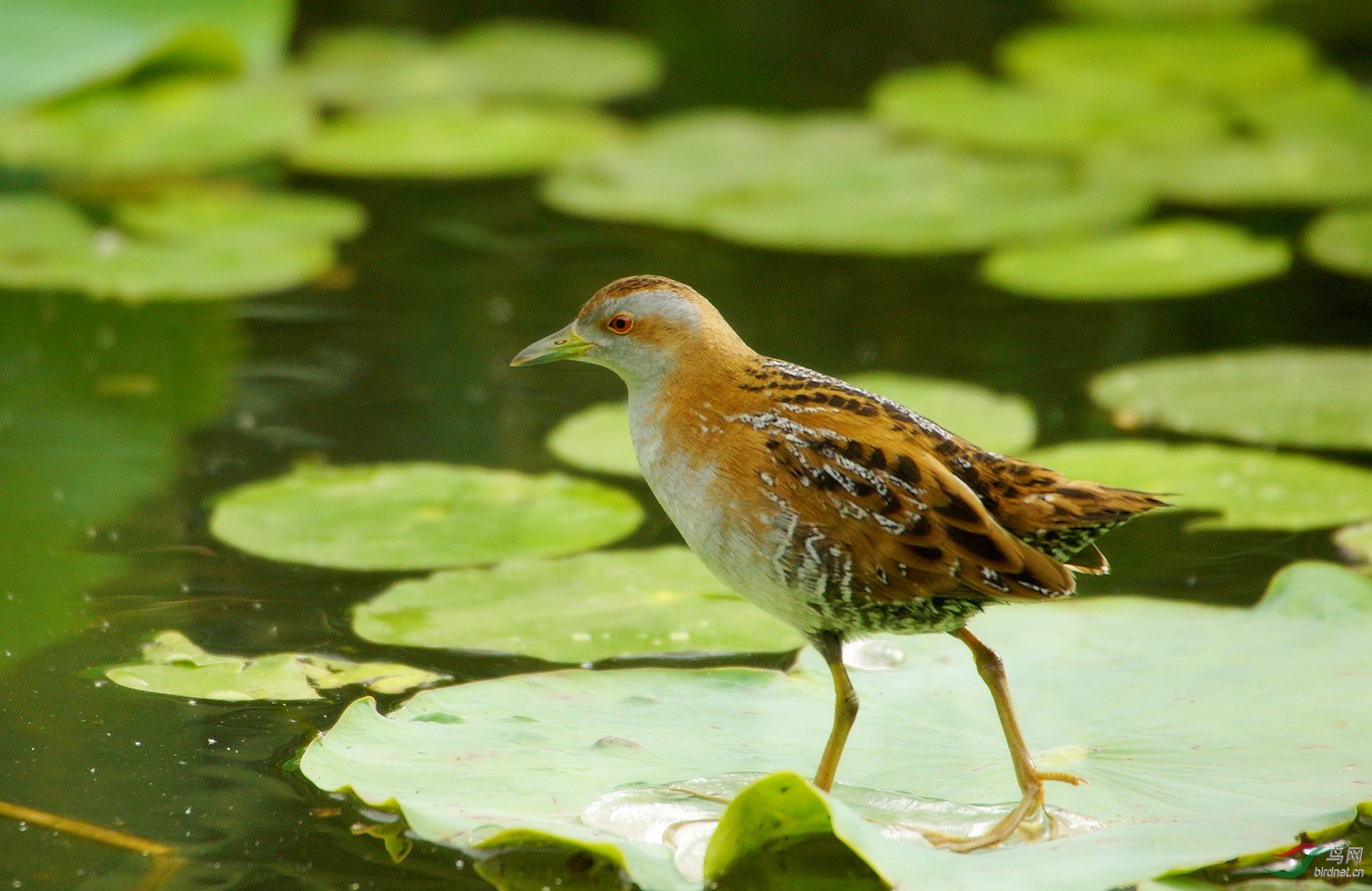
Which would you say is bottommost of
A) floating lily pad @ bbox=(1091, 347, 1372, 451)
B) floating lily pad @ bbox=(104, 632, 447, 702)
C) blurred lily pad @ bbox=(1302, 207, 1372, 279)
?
floating lily pad @ bbox=(104, 632, 447, 702)

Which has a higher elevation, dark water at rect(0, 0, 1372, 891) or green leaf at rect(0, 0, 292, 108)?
green leaf at rect(0, 0, 292, 108)

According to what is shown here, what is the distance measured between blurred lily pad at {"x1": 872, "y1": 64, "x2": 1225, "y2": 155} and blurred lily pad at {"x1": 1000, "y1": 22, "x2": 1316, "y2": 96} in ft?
0.86

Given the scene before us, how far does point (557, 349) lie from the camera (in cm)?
446

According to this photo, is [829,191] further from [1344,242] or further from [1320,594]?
[1320,594]

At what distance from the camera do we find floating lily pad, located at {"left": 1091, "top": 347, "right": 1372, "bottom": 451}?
6.34 metres

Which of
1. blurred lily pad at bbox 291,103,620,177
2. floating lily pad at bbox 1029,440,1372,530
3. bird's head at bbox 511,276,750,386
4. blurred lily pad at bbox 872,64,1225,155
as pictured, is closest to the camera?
bird's head at bbox 511,276,750,386

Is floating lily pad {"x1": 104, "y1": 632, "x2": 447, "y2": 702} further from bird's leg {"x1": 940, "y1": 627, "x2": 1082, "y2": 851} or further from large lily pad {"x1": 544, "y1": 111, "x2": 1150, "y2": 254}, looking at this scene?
large lily pad {"x1": 544, "y1": 111, "x2": 1150, "y2": 254}

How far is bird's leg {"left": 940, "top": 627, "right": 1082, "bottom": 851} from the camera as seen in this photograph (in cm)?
361

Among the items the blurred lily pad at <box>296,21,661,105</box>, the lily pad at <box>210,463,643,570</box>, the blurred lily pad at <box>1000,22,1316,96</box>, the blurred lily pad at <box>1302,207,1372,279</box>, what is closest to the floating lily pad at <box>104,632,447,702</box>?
the lily pad at <box>210,463,643,570</box>

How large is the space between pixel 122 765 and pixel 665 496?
5.00ft

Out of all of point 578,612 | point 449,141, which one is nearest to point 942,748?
point 578,612

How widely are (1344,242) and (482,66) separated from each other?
5.84 metres

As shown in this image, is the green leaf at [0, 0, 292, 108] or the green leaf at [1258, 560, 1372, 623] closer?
the green leaf at [1258, 560, 1372, 623]

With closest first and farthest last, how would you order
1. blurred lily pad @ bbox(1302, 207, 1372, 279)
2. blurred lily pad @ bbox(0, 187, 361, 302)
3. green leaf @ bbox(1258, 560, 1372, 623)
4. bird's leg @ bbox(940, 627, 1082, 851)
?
1. bird's leg @ bbox(940, 627, 1082, 851)
2. green leaf @ bbox(1258, 560, 1372, 623)
3. blurred lily pad @ bbox(0, 187, 361, 302)
4. blurred lily pad @ bbox(1302, 207, 1372, 279)
